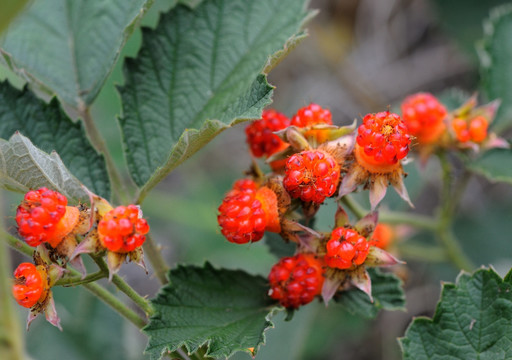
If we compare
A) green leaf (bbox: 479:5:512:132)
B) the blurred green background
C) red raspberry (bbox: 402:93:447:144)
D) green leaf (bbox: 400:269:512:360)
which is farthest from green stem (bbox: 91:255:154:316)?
green leaf (bbox: 479:5:512:132)

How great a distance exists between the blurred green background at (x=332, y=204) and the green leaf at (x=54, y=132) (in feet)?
1.83

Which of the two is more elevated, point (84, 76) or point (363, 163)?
point (363, 163)

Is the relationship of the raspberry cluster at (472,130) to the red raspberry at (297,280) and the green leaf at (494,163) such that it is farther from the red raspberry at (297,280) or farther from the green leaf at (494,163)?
the red raspberry at (297,280)

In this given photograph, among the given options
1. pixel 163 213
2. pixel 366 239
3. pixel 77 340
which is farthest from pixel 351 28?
pixel 366 239

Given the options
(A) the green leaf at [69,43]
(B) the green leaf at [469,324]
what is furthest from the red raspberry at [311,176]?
(A) the green leaf at [69,43]

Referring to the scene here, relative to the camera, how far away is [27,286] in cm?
152

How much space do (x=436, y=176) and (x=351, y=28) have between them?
65.6 inches

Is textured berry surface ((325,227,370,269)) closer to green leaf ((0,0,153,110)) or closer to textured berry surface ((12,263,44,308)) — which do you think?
textured berry surface ((12,263,44,308))

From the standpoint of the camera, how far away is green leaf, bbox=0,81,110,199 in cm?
193

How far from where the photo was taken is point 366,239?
5.89ft

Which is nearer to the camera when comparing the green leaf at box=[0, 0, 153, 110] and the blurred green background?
the green leaf at box=[0, 0, 153, 110]

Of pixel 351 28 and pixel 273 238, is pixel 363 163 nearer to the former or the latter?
pixel 273 238

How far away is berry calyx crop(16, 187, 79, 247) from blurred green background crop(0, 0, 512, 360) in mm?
1083

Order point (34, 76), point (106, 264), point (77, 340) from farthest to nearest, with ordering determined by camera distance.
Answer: point (77, 340) → point (34, 76) → point (106, 264)
